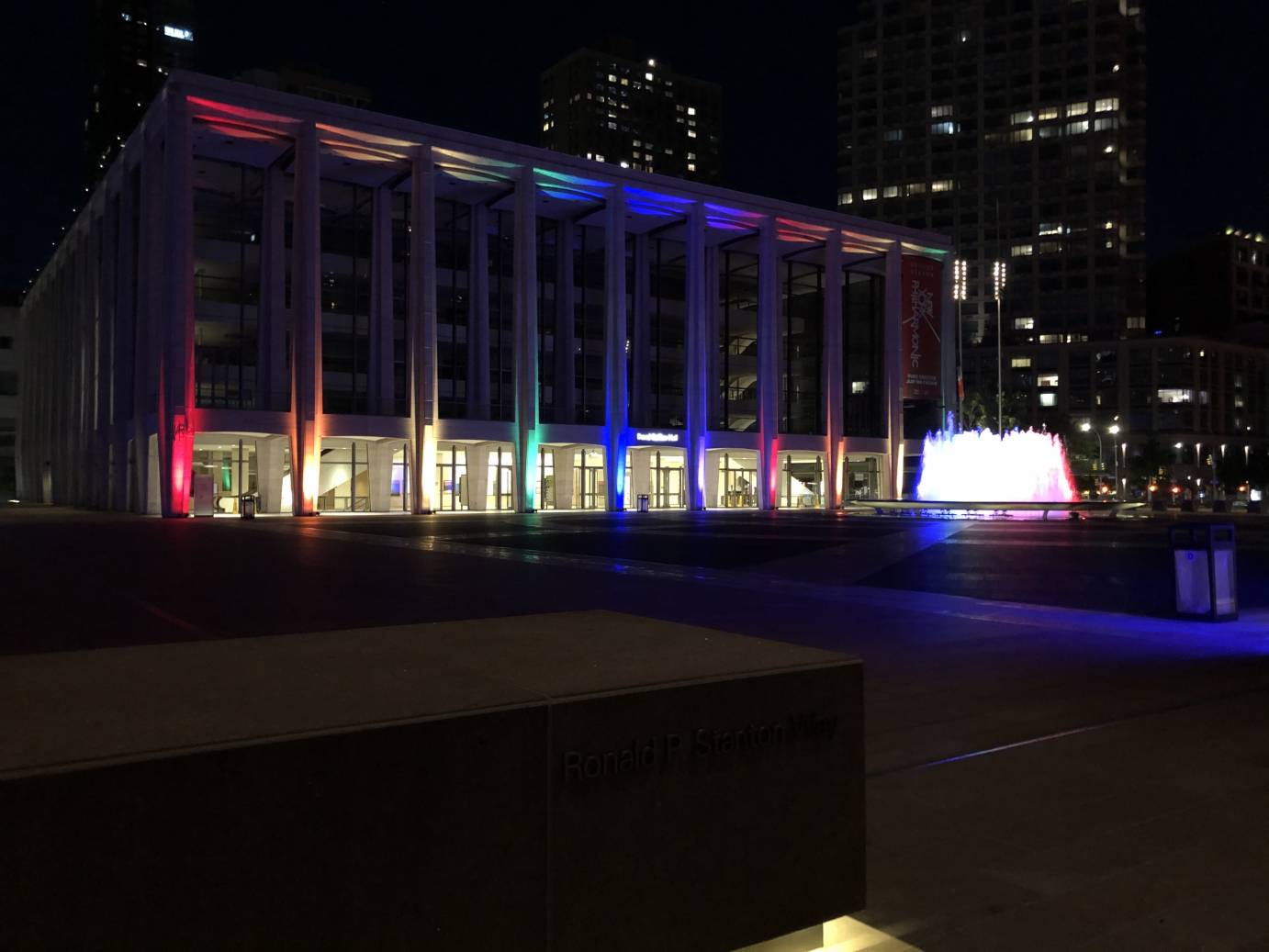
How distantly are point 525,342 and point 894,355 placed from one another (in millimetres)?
26808

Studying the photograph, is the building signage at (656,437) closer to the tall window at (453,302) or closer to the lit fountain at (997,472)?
the tall window at (453,302)

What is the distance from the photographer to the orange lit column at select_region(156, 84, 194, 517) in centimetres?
4416

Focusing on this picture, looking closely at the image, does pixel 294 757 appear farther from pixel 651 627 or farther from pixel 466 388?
pixel 466 388

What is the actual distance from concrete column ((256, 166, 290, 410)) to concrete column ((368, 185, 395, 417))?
4.58 m

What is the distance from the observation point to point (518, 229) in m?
53.6

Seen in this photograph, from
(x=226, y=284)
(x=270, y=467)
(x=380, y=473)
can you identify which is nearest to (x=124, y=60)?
(x=226, y=284)

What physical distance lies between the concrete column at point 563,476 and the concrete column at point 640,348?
22.7 feet

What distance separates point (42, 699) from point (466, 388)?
2203 inches

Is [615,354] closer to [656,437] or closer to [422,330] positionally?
[656,437]

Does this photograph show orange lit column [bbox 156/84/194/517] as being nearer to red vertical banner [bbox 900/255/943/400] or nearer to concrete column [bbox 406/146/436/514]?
concrete column [bbox 406/146/436/514]

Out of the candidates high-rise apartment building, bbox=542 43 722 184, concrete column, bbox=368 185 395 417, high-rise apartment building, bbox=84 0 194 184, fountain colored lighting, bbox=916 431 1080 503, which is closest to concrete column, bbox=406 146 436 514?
concrete column, bbox=368 185 395 417

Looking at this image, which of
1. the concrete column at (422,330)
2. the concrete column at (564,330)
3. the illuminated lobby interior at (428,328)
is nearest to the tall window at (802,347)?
the illuminated lobby interior at (428,328)

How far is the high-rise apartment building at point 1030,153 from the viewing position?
146 meters

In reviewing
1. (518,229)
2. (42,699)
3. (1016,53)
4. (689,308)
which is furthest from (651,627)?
(1016,53)
